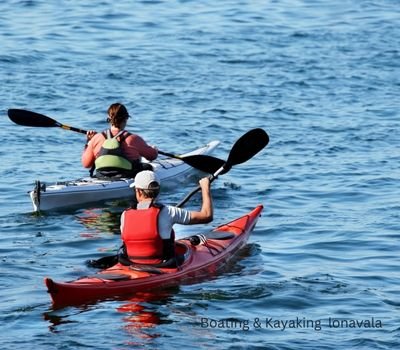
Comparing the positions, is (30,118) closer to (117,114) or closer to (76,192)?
(76,192)

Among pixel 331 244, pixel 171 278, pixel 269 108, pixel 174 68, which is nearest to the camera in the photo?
pixel 171 278

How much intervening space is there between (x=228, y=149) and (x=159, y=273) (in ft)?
25.2

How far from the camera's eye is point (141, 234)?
10.2m

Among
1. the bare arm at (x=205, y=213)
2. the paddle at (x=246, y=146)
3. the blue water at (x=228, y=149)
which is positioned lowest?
the blue water at (x=228, y=149)

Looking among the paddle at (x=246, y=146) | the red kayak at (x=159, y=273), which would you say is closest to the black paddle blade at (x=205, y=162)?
the paddle at (x=246, y=146)

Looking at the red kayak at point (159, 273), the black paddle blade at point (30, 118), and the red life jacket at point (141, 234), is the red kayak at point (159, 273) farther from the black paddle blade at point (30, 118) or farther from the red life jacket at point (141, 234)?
the black paddle blade at point (30, 118)

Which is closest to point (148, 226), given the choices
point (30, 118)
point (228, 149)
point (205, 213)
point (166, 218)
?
point (166, 218)

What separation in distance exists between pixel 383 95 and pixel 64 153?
6.83 m

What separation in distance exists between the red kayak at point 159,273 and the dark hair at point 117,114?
2.23m

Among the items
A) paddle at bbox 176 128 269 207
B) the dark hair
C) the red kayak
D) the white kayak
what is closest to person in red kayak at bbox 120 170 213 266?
the red kayak

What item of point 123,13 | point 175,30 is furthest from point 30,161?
point 123,13

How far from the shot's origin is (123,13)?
1130 inches

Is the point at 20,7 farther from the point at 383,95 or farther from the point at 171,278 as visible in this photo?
the point at 171,278

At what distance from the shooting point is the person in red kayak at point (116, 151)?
13.8 meters
